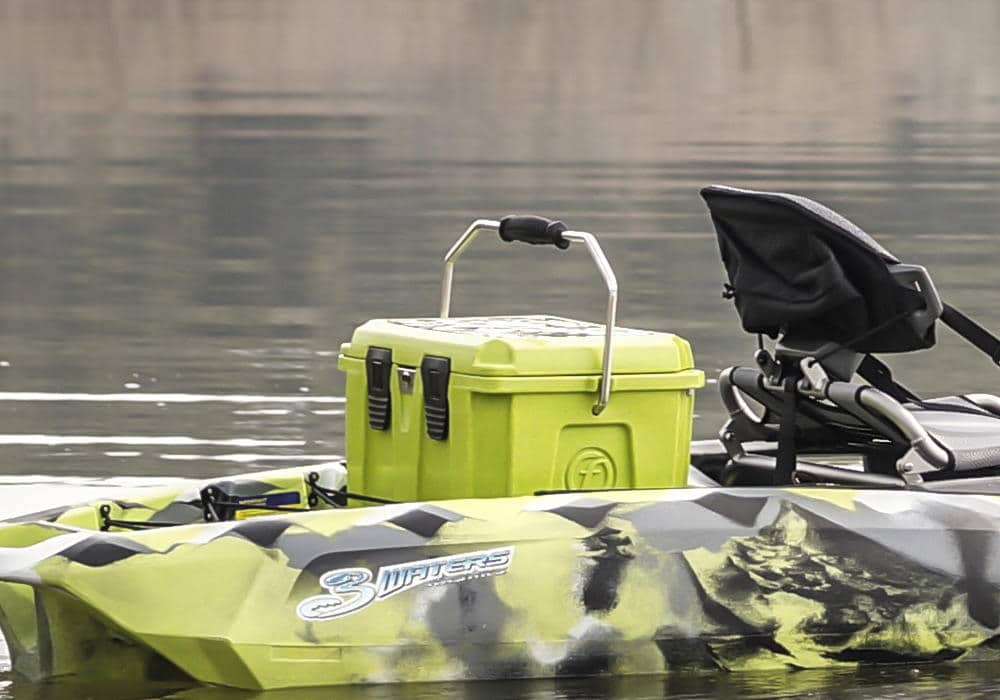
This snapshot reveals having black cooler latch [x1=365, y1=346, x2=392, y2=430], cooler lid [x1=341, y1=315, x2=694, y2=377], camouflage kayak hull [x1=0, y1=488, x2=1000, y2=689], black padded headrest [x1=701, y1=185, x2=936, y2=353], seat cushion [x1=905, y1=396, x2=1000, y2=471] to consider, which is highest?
black padded headrest [x1=701, y1=185, x2=936, y2=353]

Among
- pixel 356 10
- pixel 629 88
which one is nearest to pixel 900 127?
pixel 629 88

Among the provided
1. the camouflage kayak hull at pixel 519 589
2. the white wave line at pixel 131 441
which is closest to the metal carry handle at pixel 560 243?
the camouflage kayak hull at pixel 519 589

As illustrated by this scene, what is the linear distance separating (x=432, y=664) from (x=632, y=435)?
893 millimetres

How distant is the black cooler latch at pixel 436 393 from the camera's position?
590 centimetres

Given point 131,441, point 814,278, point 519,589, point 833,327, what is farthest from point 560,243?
point 131,441

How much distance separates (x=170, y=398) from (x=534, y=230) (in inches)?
174

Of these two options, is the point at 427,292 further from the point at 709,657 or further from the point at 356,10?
the point at 356,10

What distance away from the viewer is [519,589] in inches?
220

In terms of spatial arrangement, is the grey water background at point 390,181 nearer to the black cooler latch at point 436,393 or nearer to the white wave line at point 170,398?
the white wave line at point 170,398

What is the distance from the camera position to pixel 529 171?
887 inches

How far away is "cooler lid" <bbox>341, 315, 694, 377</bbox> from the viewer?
19.1 ft

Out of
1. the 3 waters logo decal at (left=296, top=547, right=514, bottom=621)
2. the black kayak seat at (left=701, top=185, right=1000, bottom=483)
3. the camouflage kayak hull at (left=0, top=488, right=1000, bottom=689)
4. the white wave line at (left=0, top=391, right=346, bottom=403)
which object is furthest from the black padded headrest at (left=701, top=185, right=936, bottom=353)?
the white wave line at (left=0, top=391, right=346, bottom=403)

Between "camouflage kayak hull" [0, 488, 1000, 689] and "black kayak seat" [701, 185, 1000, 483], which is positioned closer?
"camouflage kayak hull" [0, 488, 1000, 689]

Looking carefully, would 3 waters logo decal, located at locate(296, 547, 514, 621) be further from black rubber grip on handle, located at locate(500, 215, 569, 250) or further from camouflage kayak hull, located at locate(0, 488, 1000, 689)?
black rubber grip on handle, located at locate(500, 215, 569, 250)
